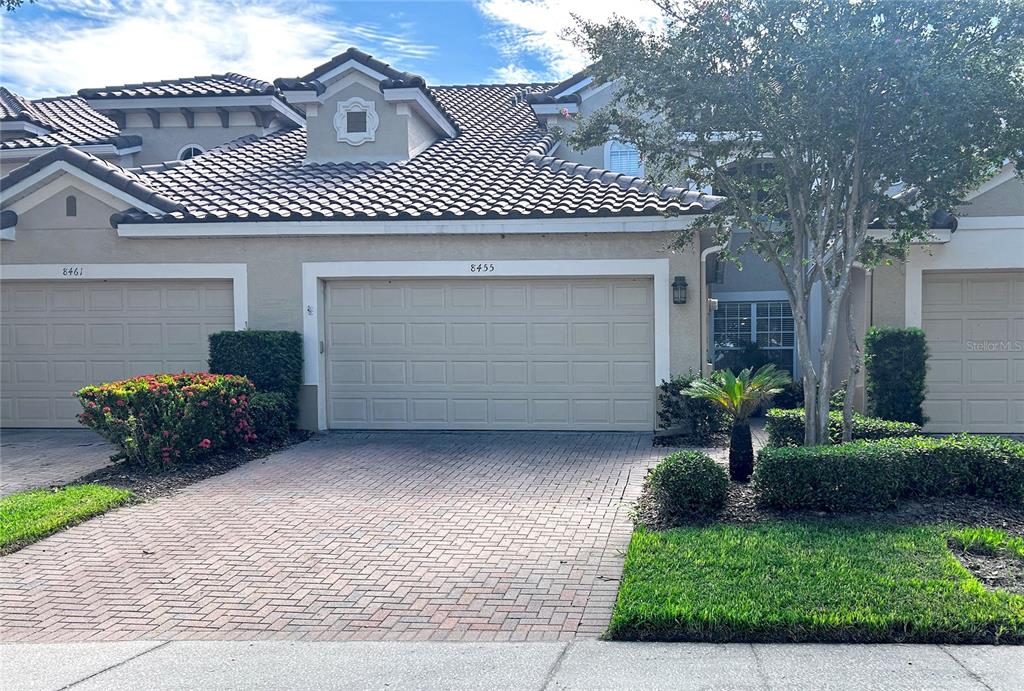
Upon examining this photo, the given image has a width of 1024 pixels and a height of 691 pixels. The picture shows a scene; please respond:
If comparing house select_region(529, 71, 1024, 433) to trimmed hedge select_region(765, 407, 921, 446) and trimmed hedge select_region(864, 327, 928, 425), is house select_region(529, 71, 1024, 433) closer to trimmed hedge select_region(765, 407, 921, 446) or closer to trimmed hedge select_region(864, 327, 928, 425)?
trimmed hedge select_region(864, 327, 928, 425)

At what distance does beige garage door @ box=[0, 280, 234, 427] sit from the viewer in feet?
46.8

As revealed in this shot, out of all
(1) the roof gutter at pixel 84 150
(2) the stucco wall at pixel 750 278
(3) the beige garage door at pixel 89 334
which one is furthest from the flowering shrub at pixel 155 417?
(1) the roof gutter at pixel 84 150

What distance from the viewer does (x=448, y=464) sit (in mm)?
11336

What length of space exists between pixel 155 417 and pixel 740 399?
6524 mm

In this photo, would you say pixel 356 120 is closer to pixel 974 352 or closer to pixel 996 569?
pixel 974 352

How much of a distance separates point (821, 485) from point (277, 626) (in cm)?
465

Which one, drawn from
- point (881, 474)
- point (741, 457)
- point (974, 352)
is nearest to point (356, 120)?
point (741, 457)

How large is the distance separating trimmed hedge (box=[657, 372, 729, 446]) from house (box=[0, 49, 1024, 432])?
346 mm

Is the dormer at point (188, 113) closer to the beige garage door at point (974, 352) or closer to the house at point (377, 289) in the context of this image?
the house at point (377, 289)

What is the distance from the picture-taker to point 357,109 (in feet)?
55.7

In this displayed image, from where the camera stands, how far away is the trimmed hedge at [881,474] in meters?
8.02

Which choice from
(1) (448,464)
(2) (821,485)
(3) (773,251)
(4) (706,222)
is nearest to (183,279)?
(1) (448,464)

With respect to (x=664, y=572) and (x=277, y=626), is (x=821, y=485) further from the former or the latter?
(x=277, y=626)

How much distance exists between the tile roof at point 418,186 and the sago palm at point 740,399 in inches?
130
